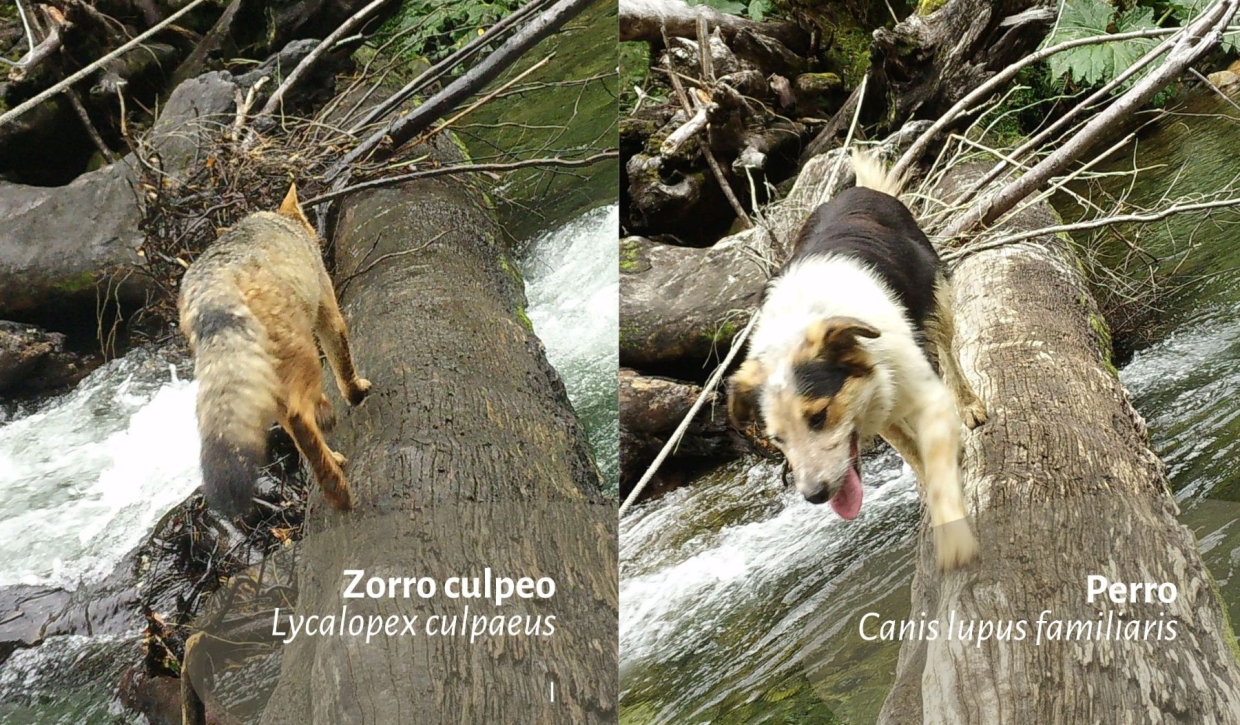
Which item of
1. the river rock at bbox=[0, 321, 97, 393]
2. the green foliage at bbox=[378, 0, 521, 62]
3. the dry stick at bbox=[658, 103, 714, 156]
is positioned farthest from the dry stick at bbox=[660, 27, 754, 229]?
the river rock at bbox=[0, 321, 97, 393]

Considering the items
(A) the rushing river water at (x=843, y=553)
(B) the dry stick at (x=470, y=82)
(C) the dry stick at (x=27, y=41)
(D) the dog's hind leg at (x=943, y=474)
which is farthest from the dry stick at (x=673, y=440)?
(C) the dry stick at (x=27, y=41)

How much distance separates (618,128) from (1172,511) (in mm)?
1393

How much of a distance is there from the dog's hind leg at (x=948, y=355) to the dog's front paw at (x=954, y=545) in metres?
0.29

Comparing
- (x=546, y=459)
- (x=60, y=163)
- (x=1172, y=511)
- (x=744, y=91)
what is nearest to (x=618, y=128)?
(x=744, y=91)

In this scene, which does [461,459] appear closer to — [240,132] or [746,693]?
[746,693]

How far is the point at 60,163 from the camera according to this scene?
178 cm

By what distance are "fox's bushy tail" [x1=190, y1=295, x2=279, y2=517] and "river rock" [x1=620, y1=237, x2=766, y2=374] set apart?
0.90 meters

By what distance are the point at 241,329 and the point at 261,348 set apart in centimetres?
6

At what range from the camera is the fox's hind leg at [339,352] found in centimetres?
186

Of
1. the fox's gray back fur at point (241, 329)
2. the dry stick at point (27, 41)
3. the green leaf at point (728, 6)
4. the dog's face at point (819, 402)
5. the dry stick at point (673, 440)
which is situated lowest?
the dry stick at point (673, 440)

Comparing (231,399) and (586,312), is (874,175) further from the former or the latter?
(231,399)

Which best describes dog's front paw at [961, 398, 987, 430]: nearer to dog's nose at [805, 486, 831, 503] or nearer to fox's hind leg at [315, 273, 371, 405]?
dog's nose at [805, 486, 831, 503]

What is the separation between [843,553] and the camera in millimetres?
1713

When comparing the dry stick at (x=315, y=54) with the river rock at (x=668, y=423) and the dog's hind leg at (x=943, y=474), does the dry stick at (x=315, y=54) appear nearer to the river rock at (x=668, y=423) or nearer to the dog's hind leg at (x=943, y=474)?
the river rock at (x=668, y=423)
